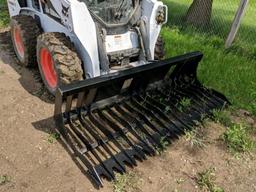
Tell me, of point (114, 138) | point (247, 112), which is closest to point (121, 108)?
point (114, 138)

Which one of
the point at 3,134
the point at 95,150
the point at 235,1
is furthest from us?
the point at 235,1

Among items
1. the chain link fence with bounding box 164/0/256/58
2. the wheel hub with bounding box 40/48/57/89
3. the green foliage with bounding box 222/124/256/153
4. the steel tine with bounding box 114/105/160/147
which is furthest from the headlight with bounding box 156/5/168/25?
the chain link fence with bounding box 164/0/256/58

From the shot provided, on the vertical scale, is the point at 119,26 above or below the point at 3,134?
above

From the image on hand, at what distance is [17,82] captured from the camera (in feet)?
16.8

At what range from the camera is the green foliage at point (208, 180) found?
11.3ft

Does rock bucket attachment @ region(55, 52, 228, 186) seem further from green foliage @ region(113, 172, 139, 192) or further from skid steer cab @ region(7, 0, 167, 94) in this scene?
skid steer cab @ region(7, 0, 167, 94)

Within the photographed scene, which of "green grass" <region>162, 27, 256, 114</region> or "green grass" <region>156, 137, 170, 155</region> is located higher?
"green grass" <region>156, 137, 170, 155</region>

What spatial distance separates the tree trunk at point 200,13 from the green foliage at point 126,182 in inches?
216

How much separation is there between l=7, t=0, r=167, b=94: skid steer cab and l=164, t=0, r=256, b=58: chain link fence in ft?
8.61

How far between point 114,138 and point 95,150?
0.24m

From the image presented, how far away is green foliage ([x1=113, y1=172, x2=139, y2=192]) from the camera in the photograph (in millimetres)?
3335

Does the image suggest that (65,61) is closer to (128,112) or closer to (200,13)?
(128,112)

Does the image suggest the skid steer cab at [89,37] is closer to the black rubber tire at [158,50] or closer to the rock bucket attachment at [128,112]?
the black rubber tire at [158,50]

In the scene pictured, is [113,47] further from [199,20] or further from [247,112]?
[199,20]
